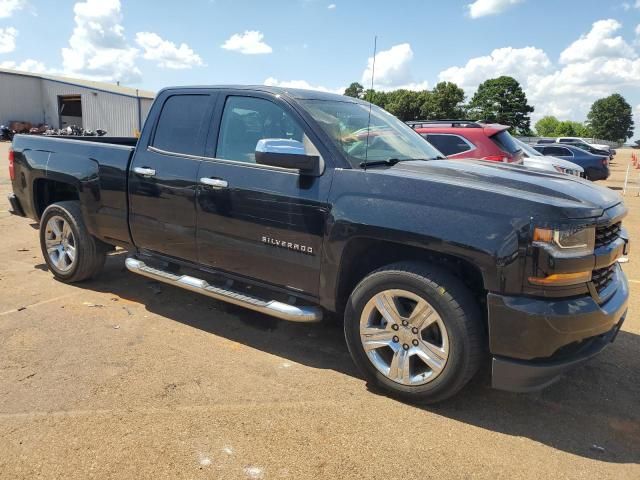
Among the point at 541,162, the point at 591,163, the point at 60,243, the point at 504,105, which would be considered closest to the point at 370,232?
the point at 60,243

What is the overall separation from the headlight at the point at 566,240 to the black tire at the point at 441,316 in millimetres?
518

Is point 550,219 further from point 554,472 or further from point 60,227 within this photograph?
point 60,227

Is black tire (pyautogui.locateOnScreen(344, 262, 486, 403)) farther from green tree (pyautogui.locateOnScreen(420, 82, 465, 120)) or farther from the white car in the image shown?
green tree (pyautogui.locateOnScreen(420, 82, 465, 120))

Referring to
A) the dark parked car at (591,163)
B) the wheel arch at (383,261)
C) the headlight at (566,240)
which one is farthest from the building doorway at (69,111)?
the headlight at (566,240)

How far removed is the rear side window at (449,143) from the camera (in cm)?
895

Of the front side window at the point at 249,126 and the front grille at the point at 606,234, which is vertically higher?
the front side window at the point at 249,126

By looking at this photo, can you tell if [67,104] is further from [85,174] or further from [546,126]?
[546,126]

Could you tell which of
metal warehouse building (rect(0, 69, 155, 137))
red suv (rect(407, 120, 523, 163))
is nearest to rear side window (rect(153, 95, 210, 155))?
red suv (rect(407, 120, 523, 163))

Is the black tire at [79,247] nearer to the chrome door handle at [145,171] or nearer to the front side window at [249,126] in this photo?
the chrome door handle at [145,171]

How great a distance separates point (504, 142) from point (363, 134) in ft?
19.9

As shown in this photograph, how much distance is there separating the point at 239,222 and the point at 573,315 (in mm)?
2254

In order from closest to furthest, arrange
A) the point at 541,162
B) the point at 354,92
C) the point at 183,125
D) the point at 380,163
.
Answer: the point at 380,163 < the point at 183,125 < the point at 541,162 < the point at 354,92

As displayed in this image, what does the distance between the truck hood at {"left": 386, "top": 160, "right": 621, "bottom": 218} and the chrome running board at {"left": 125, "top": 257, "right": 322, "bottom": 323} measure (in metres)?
1.10

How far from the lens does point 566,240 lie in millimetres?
2875
